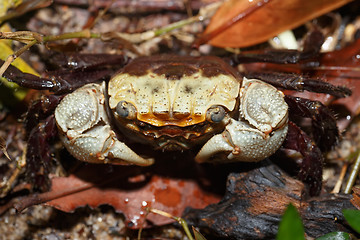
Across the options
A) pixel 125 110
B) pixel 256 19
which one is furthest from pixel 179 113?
pixel 256 19

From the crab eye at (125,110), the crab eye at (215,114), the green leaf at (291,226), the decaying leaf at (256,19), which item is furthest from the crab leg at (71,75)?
the green leaf at (291,226)

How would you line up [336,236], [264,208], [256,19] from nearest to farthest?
[336,236]
[264,208]
[256,19]

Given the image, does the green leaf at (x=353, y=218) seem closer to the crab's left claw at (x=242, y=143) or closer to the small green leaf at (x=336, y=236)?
the small green leaf at (x=336, y=236)

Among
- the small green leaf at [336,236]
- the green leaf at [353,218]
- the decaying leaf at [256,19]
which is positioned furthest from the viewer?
the decaying leaf at [256,19]

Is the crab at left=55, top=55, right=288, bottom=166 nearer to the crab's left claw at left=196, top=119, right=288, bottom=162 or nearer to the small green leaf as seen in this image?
the crab's left claw at left=196, top=119, right=288, bottom=162

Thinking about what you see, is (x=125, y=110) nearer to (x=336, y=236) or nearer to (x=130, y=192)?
(x=130, y=192)

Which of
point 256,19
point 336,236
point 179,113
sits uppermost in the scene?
point 256,19

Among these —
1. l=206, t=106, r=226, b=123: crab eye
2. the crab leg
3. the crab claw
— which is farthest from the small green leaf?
the crab leg

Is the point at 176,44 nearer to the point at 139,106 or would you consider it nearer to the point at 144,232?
the point at 139,106

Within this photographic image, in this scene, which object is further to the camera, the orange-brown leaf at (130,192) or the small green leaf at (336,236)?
the orange-brown leaf at (130,192)
